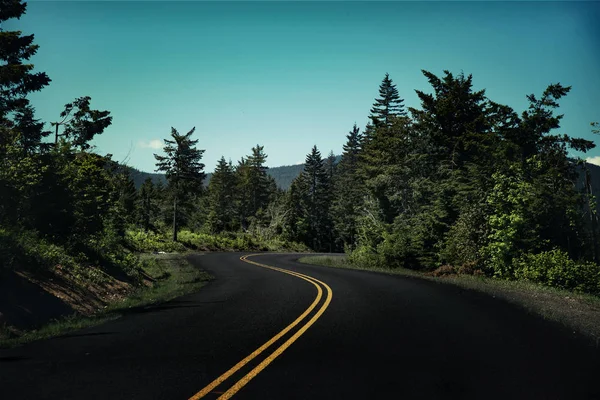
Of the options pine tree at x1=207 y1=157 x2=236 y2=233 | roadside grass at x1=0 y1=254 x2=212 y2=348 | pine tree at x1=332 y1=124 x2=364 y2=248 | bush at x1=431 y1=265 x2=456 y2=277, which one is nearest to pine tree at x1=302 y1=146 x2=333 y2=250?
pine tree at x1=332 y1=124 x2=364 y2=248

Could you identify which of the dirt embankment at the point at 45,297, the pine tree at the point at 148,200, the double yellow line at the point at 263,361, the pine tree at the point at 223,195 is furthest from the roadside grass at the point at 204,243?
the double yellow line at the point at 263,361

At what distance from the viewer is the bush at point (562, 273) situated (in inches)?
705

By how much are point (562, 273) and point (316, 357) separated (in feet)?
55.2

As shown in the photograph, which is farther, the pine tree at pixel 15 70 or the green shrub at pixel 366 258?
the green shrub at pixel 366 258

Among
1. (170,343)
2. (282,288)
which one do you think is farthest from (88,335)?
(282,288)

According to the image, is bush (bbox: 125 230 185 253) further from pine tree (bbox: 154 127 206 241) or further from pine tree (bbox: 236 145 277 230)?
pine tree (bbox: 236 145 277 230)

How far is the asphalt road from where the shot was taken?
473cm

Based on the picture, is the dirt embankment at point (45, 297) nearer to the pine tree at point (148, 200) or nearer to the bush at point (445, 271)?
the bush at point (445, 271)

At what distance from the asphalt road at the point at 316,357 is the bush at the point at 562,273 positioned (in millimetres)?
10017

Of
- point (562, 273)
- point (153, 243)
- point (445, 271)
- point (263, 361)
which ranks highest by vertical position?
point (562, 273)

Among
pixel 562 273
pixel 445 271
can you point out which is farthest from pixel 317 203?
pixel 562 273

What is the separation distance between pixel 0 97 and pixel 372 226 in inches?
1051

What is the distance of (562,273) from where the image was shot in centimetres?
1819

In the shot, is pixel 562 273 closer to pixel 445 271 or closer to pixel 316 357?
pixel 445 271
